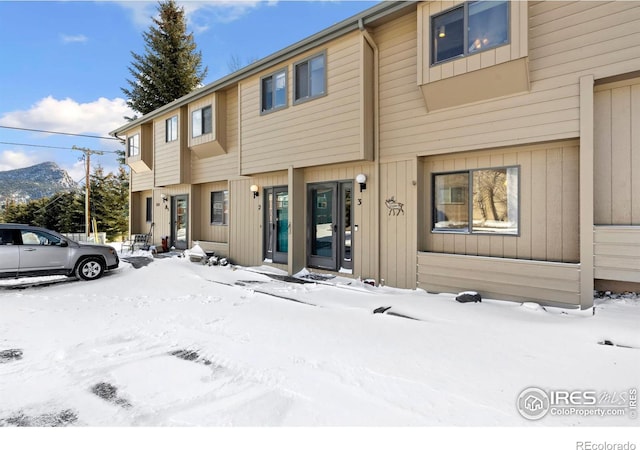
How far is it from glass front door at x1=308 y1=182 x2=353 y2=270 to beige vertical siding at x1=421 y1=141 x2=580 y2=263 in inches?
112

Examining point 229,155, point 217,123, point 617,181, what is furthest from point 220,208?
point 617,181

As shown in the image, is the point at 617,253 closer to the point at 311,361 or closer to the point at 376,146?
the point at 376,146

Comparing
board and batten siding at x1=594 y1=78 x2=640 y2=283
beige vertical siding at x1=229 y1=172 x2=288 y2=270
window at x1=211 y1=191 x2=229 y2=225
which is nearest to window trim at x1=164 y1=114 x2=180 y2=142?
window at x1=211 y1=191 x2=229 y2=225

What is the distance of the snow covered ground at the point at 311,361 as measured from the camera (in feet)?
8.37

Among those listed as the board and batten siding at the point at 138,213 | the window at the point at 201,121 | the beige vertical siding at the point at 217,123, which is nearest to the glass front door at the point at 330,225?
the beige vertical siding at the point at 217,123

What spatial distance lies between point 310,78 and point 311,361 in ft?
23.0

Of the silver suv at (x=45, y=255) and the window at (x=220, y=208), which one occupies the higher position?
the window at (x=220, y=208)

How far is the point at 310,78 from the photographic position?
26.9 ft

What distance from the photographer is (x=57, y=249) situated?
7.93 meters

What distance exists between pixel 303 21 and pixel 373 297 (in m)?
9.55

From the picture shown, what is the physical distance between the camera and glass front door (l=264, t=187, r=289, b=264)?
940 cm

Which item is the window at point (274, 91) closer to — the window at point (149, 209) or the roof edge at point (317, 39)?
the roof edge at point (317, 39)

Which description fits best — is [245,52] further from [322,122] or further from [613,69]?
[613,69]

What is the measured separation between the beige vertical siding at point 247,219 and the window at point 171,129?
3925 millimetres
